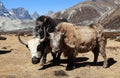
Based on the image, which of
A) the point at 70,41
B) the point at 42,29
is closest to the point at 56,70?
the point at 70,41

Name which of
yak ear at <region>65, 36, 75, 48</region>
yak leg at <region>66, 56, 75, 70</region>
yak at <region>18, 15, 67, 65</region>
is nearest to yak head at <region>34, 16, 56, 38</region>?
yak at <region>18, 15, 67, 65</region>

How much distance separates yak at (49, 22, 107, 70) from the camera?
17172 millimetres

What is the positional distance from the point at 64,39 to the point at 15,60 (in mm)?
6475

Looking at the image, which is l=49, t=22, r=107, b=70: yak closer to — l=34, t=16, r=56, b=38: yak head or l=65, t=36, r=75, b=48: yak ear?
l=65, t=36, r=75, b=48: yak ear

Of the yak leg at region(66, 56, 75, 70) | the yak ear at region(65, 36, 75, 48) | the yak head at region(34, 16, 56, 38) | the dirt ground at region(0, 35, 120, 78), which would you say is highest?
the yak head at region(34, 16, 56, 38)

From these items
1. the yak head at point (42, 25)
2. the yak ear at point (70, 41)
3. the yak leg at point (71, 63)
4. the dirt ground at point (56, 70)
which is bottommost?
the dirt ground at point (56, 70)

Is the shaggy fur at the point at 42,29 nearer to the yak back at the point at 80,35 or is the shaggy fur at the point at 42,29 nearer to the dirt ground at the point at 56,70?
the yak back at the point at 80,35

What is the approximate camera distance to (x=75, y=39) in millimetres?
17859

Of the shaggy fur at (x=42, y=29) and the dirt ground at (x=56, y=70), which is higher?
the shaggy fur at (x=42, y=29)

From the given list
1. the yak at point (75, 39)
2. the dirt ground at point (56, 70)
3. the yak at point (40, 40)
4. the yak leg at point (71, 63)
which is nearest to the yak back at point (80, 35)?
the yak at point (75, 39)

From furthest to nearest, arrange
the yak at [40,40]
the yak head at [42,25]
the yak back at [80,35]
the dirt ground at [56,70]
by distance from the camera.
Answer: the yak head at [42,25] < the yak back at [80,35] < the yak at [40,40] < the dirt ground at [56,70]

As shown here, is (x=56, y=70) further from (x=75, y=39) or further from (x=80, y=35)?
(x=80, y=35)

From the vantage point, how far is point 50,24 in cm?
1936

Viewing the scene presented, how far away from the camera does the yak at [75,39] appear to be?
1717 cm
